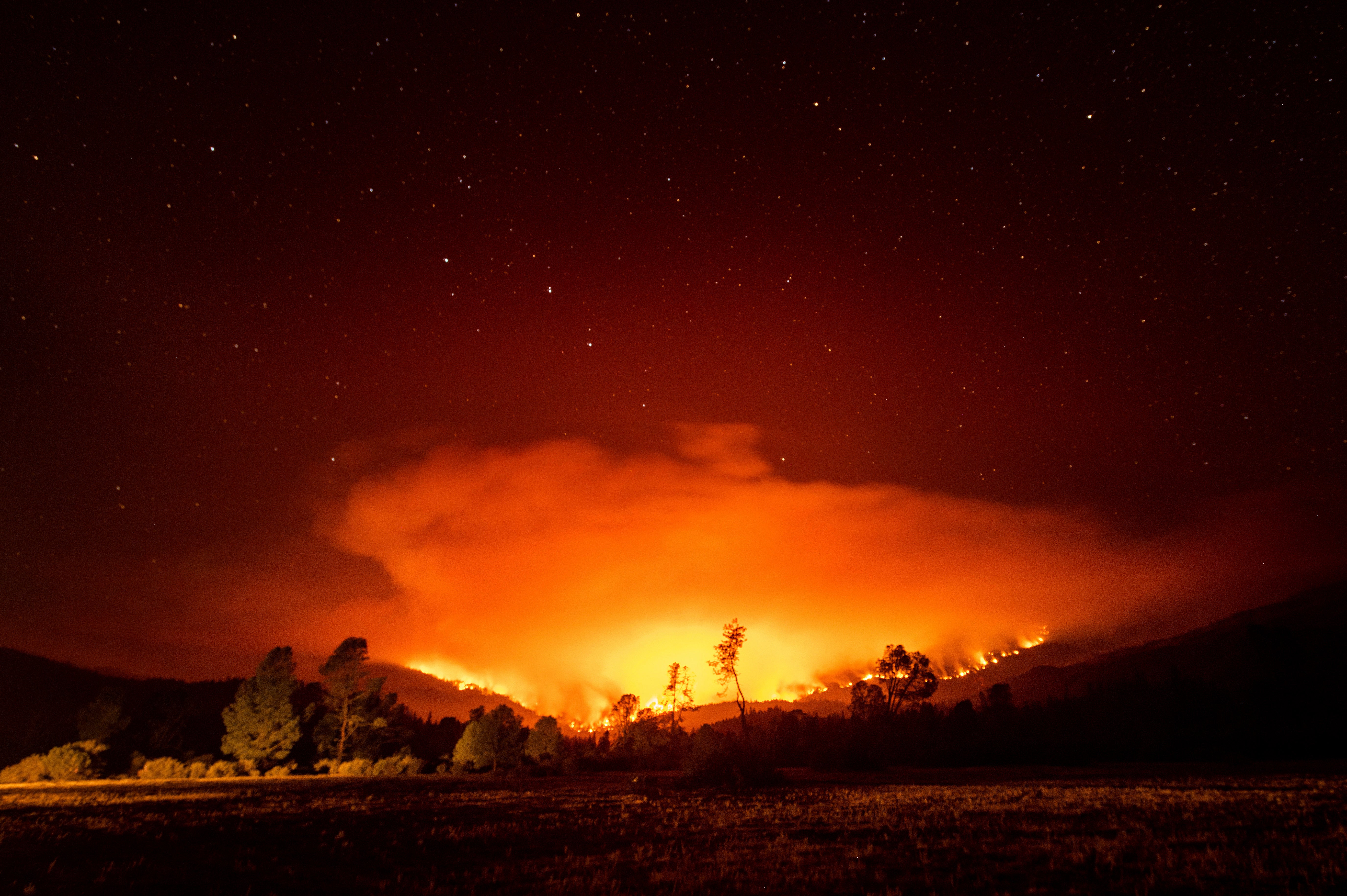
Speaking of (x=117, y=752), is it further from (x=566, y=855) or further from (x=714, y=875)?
(x=714, y=875)

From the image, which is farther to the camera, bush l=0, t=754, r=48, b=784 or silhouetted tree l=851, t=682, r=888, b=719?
silhouetted tree l=851, t=682, r=888, b=719

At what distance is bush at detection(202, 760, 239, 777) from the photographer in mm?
56938

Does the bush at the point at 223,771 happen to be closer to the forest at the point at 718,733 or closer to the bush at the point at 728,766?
the forest at the point at 718,733

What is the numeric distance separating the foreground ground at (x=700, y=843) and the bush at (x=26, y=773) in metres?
20.2

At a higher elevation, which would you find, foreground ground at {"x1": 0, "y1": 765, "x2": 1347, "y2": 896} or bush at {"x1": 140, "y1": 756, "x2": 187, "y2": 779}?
bush at {"x1": 140, "y1": 756, "x2": 187, "y2": 779}

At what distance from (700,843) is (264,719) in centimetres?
6136

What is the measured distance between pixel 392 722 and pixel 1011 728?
241 ft

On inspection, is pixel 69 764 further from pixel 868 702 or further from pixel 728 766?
pixel 868 702

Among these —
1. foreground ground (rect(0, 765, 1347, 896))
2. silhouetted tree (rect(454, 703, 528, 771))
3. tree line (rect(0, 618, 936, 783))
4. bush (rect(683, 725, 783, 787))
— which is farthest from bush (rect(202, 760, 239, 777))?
bush (rect(683, 725, 783, 787))

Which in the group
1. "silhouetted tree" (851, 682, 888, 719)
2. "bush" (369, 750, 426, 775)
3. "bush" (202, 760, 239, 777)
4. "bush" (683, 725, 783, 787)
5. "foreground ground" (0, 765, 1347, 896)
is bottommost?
"foreground ground" (0, 765, 1347, 896)

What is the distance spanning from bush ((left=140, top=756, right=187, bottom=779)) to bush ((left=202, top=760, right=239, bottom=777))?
162 centimetres

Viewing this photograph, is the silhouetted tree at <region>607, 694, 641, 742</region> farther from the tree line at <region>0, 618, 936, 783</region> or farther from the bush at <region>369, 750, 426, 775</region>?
the bush at <region>369, 750, 426, 775</region>

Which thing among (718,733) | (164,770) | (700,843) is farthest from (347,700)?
(700,843)

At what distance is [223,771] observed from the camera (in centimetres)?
5841
